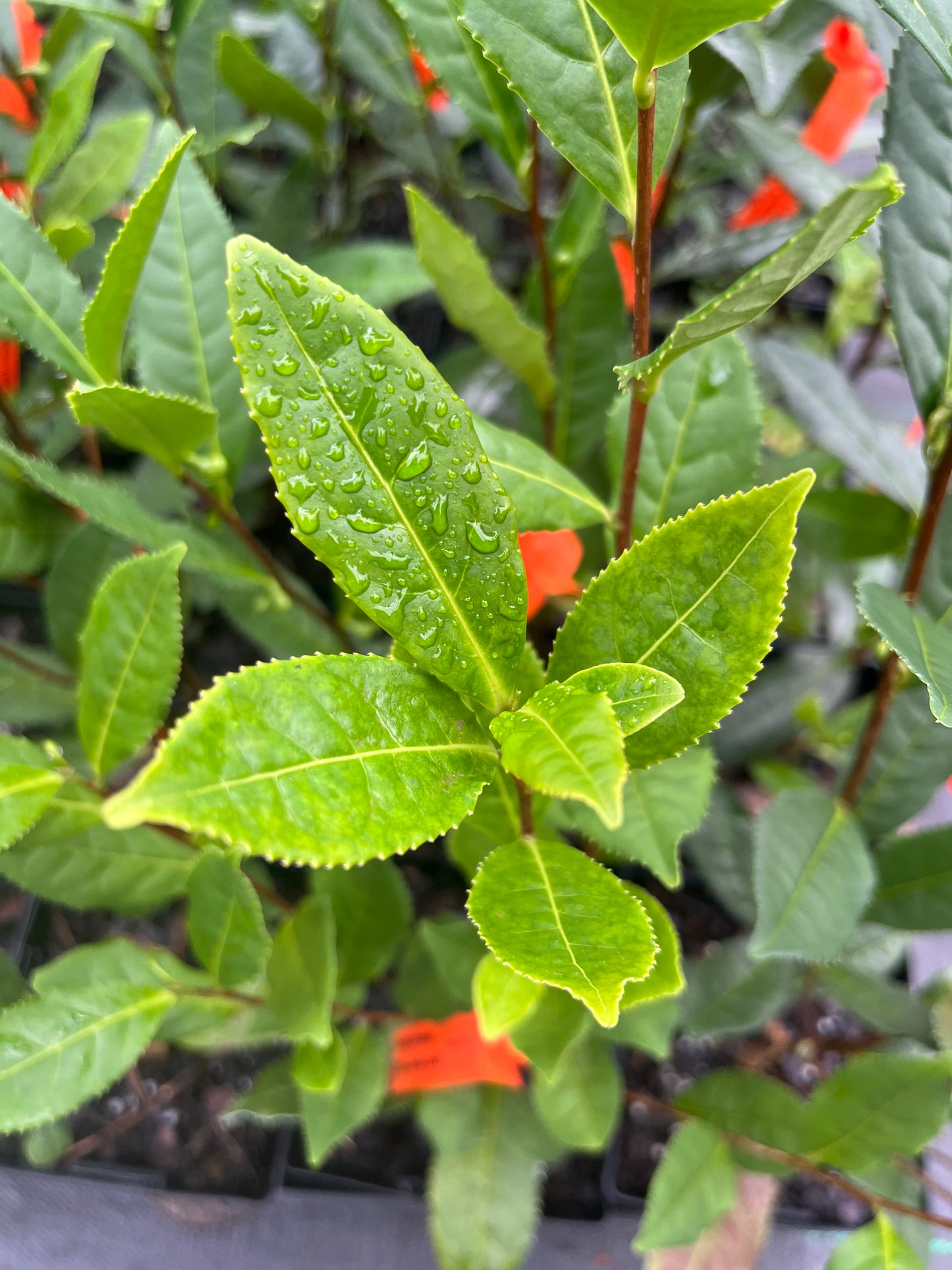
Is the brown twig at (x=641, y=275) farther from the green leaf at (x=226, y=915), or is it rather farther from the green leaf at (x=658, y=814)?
the green leaf at (x=226, y=915)

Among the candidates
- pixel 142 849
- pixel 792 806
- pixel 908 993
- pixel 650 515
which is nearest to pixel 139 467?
pixel 142 849

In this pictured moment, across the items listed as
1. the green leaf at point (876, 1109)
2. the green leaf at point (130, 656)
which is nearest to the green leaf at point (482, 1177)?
the green leaf at point (876, 1109)

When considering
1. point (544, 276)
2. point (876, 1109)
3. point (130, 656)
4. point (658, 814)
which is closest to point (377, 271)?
point (544, 276)

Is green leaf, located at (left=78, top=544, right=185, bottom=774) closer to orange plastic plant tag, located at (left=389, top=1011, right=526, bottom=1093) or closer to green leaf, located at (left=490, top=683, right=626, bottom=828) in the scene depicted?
green leaf, located at (left=490, top=683, right=626, bottom=828)

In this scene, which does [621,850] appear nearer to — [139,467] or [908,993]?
[908,993]

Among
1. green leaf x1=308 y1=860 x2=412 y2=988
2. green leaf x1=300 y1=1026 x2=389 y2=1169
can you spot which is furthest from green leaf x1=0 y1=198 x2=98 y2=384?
green leaf x1=300 y1=1026 x2=389 y2=1169

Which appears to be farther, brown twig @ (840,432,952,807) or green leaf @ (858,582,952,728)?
brown twig @ (840,432,952,807)
